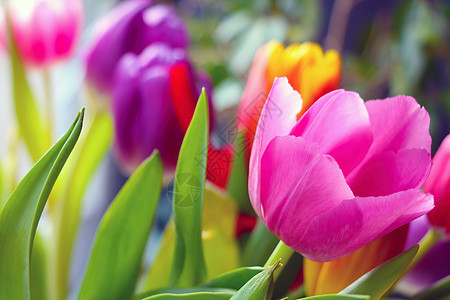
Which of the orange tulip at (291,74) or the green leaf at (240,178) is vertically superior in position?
the orange tulip at (291,74)

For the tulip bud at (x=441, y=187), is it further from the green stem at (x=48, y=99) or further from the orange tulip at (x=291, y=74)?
the green stem at (x=48, y=99)

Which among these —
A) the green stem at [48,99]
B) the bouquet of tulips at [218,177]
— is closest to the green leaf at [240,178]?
the bouquet of tulips at [218,177]

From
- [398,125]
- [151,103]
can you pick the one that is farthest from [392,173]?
[151,103]

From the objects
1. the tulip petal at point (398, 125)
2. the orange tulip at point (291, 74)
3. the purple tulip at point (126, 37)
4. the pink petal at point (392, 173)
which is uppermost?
the purple tulip at point (126, 37)

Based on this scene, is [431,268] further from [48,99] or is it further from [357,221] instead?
[48,99]

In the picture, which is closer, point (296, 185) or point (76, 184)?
point (296, 185)

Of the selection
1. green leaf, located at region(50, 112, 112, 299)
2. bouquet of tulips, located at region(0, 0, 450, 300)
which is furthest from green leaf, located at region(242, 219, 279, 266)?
green leaf, located at region(50, 112, 112, 299)
